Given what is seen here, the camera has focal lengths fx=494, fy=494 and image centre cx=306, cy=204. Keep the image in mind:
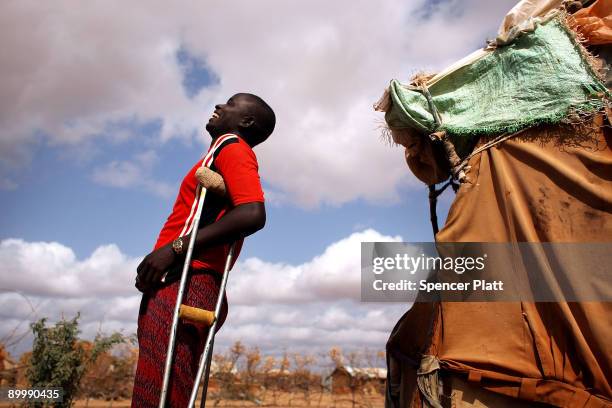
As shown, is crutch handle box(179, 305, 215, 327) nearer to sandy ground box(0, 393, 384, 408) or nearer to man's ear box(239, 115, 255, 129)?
man's ear box(239, 115, 255, 129)

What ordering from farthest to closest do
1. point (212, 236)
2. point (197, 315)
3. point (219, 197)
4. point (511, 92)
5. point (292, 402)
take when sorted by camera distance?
point (292, 402) → point (511, 92) → point (219, 197) → point (212, 236) → point (197, 315)

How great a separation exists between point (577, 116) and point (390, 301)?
175 cm

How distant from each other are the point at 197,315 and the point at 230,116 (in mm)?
1209

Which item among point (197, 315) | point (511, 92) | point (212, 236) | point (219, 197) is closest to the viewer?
point (197, 315)

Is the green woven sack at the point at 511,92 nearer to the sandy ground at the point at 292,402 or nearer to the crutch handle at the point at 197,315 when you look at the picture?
the crutch handle at the point at 197,315

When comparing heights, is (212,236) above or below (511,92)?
below

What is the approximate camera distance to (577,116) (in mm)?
2686

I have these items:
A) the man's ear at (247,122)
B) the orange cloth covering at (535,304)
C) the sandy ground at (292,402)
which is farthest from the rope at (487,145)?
the sandy ground at (292,402)

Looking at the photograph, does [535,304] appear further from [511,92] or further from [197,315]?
[197,315]

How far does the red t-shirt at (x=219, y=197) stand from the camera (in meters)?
2.41

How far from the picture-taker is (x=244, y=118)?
9.46 feet

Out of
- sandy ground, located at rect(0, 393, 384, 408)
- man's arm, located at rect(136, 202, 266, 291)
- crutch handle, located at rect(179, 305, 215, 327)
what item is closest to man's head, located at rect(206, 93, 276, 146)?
man's arm, located at rect(136, 202, 266, 291)

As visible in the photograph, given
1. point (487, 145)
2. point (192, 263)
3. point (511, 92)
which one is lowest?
point (192, 263)

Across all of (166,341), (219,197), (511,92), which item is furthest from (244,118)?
(511,92)
